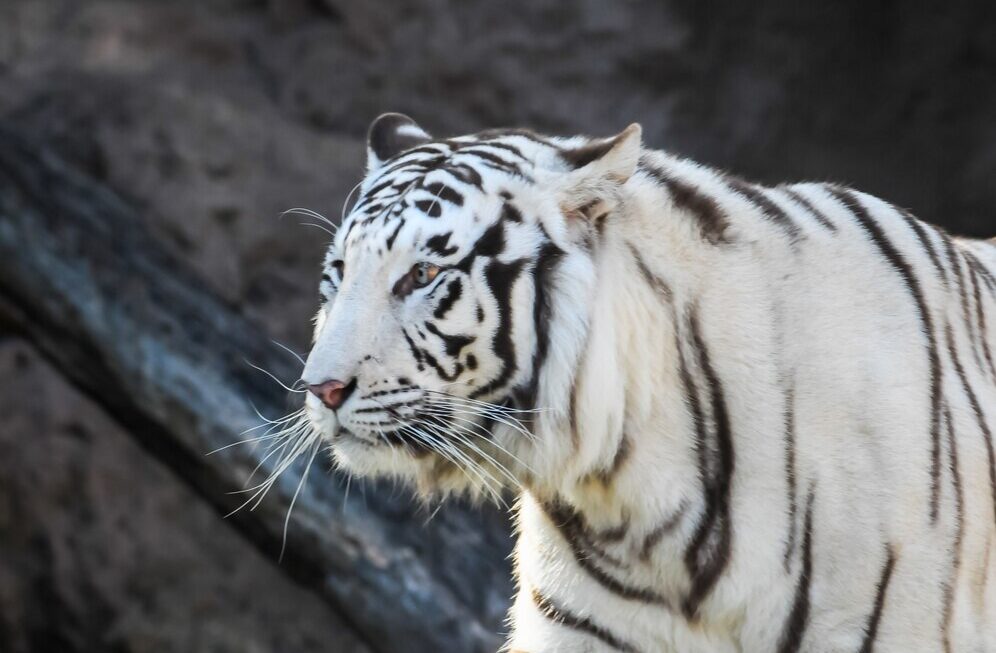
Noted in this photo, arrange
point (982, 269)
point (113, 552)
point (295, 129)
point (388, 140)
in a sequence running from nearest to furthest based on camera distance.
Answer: point (388, 140) < point (982, 269) < point (113, 552) < point (295, 129)

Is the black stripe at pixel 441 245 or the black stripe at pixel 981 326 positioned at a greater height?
the black stripe at pixel 981 326

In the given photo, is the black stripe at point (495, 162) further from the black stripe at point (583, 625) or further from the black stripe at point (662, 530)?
the black stripe at point (583, 625)

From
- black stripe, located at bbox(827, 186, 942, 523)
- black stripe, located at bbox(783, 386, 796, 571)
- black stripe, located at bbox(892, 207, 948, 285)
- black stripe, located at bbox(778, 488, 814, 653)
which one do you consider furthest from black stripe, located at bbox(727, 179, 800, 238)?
black stripe, located at bbox(778, 488, 814, 653)

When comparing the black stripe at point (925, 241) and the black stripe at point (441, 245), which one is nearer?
the black stripe at point (441, 245)

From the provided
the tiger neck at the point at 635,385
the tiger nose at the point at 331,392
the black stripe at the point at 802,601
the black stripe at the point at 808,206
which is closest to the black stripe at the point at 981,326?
the black stripe at the point at 808,206

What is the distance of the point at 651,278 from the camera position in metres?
2.07

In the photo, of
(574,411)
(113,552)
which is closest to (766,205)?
(574,411)

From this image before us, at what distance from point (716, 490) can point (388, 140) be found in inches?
33.1

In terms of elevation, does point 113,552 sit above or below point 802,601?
below

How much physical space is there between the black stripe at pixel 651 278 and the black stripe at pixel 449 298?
0.28 m

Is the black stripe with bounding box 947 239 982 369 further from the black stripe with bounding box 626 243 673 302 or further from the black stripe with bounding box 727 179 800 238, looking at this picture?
the black stripe with bounding box 626 243 673 302

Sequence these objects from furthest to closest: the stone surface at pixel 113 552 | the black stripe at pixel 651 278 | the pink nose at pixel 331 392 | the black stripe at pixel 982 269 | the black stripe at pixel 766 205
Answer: the stone surface at pixel 113 552, the black stripe at pixel 982 269, the black stripe at pixel 766 205, the black stripe at pixel 651 278, the pink nose at pixel 331 392

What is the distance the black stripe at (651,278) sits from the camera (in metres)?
2.07

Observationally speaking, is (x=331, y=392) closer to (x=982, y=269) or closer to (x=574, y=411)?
(x=574, y=411)
